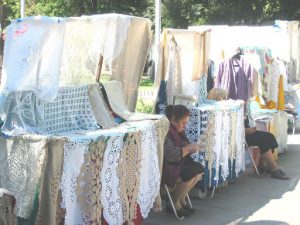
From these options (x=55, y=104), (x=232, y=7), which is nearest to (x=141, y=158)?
(x=55, y=104)

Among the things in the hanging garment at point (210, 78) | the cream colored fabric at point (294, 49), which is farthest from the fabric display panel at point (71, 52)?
the cream colored fabric at point (294, 49)

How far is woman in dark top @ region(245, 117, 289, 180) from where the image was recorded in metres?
7.96

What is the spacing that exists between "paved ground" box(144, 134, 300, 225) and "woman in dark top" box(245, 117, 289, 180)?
0.44 feet

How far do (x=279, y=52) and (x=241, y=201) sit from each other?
6.48 metres

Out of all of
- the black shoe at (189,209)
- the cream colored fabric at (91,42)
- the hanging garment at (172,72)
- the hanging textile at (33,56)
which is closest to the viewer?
the hanging textile at (33,56)

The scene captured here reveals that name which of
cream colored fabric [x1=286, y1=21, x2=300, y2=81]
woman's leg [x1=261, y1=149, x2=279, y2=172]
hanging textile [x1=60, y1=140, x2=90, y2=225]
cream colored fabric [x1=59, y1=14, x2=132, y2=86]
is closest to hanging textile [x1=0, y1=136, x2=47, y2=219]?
hanging textile [x1=60, y1=140, x2=90, y2=225]

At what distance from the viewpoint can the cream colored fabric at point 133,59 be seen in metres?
6.26

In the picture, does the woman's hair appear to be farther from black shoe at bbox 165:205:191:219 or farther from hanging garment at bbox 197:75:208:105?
hanging garment at bbox 197:75:208:105

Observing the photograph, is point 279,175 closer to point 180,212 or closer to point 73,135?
point 180,212

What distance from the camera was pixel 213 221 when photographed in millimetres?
6008

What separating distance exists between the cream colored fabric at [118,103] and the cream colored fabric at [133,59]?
0.17m

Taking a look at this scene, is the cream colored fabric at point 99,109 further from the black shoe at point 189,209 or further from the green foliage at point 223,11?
the green foliage at point 223,11

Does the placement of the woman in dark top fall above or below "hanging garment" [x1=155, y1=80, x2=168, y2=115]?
below

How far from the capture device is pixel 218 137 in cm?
675
